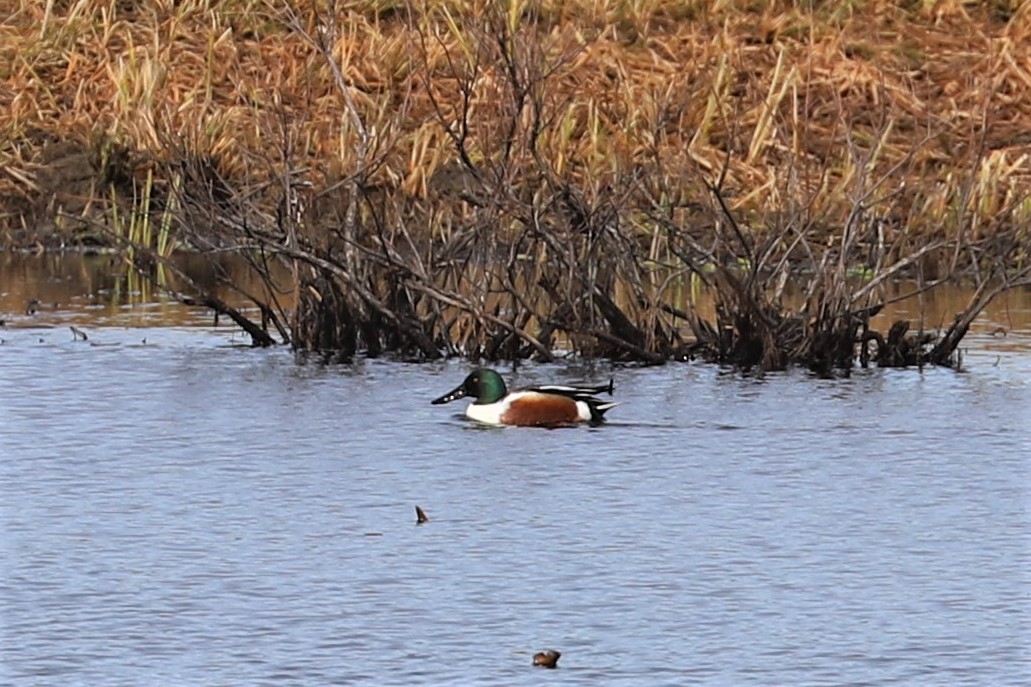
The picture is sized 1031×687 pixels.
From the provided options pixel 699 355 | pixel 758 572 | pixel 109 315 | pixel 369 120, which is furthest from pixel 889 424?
→ pixel 369 120

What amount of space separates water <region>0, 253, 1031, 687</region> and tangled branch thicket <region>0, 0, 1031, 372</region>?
0.64 m

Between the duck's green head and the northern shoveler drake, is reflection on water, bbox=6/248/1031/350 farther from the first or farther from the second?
the northern shoveler drake

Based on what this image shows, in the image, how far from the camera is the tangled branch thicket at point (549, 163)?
15.2 meters

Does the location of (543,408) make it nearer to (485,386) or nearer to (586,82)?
(485,386)

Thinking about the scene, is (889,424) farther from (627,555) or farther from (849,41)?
(849,41)

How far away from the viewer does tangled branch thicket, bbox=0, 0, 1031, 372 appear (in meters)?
15.2

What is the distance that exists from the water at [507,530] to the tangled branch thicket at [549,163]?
64 centimetres

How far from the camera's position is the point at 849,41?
2553 cm

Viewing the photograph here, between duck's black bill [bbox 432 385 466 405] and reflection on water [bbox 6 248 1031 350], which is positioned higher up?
reflection on water [bbox 6 248 1031 350]

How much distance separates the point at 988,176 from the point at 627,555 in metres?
11.6

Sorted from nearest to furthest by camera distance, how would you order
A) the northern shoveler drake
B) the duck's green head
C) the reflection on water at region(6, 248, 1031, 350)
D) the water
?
the water
the northern shoveler drake
the duck's green head
the reflection on water at region(6, 248, 1031, 350)

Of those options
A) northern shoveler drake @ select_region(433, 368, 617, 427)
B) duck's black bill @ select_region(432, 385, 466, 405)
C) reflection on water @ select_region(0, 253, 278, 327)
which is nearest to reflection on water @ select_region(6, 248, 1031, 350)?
reflection on water @ select_region(0, 253, 278, 327)

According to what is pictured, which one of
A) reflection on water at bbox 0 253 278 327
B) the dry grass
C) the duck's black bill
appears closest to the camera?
the duck's black bill

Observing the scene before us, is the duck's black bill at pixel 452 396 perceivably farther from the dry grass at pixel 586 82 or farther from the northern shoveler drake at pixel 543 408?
the dry grass at pixel 586 82
